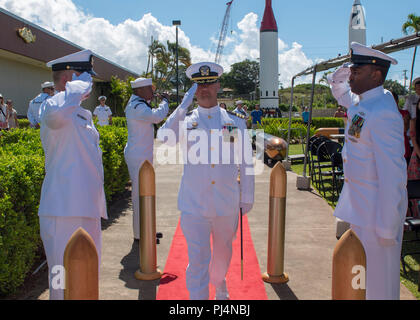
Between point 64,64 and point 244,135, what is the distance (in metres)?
1.74

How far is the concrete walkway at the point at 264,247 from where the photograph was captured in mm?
4320

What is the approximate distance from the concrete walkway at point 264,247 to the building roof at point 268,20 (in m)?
37.0

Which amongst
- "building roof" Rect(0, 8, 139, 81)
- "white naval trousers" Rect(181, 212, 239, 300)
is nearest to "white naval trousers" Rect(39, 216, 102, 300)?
"white naval trousers" Rect(181, 212, 239, 300)

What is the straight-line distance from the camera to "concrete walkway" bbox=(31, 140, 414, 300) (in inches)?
170

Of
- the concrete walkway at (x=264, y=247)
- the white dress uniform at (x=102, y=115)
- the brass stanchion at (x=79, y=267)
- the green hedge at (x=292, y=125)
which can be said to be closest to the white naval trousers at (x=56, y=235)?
the concrete walkway at (x=264, y=247)

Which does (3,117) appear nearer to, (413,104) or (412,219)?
(413,104)

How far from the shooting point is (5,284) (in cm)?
391

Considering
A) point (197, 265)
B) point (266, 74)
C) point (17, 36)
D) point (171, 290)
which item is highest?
point (266, 74)

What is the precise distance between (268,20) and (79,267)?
4522 centimetres

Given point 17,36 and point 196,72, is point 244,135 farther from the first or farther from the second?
point 17,36

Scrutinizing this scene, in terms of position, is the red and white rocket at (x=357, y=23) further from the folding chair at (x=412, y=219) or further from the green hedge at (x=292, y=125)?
the folding chair at (x=412, y=219)

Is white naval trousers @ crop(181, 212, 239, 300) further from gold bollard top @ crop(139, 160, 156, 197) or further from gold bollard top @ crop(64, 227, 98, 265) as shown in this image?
gold bollard top @ crop(64, 227, 98, 265)
